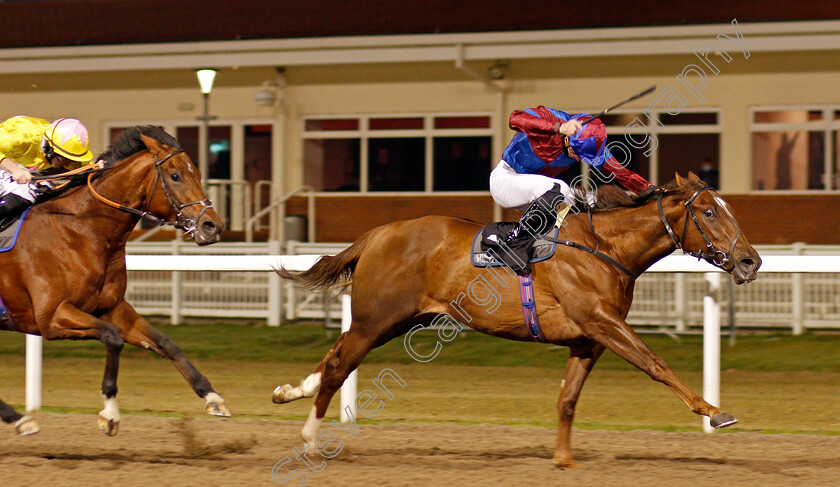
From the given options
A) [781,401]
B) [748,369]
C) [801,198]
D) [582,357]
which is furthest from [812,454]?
[801,198]

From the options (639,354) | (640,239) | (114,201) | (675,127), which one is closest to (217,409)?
(114,201)

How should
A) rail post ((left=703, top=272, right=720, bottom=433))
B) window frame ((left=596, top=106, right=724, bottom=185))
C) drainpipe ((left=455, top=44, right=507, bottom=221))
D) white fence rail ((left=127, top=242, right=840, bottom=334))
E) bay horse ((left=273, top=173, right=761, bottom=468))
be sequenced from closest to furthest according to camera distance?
bay horse ((left=273, top=173, right=761, bottom=468))
rail post ((left=703, top=272, right=720, bottom=433))
white fence rail ((left=127, top=242, right=840, bottom=334))
window frame ((left=596, top=106, right=724, bottom=185))
drainpipe ((left=455, top=44, right=507, bottom=221))

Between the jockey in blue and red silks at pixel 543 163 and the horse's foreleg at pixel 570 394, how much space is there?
62cm

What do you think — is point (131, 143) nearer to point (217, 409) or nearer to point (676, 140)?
point (217, 409)

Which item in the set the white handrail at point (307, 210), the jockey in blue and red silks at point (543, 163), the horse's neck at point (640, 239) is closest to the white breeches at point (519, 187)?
the jockey in blue and red silks at point (543, 163)

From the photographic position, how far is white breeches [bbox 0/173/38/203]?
5.05 metres

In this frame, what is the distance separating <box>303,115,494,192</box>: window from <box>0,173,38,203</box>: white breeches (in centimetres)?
826

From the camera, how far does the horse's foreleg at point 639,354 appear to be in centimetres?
416

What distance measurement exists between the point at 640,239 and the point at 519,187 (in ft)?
2.15

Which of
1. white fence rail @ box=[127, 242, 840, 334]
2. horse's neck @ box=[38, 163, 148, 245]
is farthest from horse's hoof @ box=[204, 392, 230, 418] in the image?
white fence rail @ box=[127, 242, 840, 334]

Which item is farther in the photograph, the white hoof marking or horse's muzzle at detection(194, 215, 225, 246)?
the white hoof marking

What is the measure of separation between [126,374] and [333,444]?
3.84 m

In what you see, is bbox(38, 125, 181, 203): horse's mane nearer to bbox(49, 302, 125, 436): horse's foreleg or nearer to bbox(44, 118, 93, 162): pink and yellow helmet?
bbox(44, 118, 93, 162): pink and yellow helmet

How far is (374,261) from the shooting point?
501 centimetres
